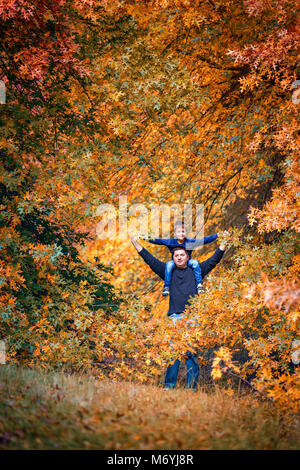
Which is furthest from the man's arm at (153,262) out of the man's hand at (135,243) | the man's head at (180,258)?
the man's head at (180,258)

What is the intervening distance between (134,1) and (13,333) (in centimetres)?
478

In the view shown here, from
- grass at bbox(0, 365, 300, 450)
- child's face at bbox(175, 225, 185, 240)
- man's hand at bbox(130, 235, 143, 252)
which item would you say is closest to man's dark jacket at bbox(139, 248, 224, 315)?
man's hand at bbox(130, 235, 143, 252)

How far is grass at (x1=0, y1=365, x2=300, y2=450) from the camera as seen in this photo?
3.49 metres

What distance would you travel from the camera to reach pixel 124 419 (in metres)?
3.88

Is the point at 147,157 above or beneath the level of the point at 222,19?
beneath

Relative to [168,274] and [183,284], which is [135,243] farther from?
[183,284]

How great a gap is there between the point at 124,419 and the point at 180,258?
10.9 ft

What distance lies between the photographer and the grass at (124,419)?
11.5ft

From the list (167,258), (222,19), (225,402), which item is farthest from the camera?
(167,258)

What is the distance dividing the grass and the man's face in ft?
7.39

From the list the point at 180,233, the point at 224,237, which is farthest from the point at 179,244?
the point at 224,237
